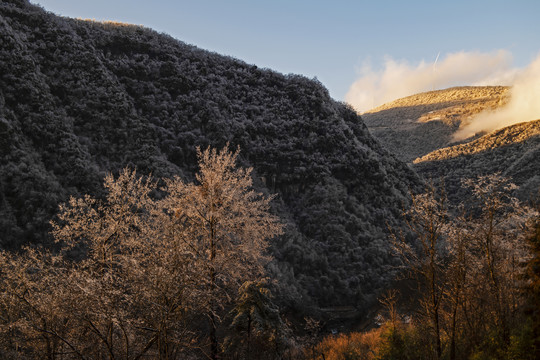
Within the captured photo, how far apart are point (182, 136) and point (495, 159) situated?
45492 mm

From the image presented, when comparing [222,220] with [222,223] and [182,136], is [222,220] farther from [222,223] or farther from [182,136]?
[182,136]

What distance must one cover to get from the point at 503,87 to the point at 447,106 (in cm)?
1544

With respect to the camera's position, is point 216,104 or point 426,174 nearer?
point 216,104

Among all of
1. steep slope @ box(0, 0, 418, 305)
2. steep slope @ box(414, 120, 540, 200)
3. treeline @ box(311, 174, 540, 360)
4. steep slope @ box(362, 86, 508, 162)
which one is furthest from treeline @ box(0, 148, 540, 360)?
steep slope @ box(362, 86, 508, 162)

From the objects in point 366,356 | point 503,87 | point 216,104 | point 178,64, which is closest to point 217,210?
point 366,356

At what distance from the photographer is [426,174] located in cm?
5388

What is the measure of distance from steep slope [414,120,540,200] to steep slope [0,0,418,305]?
1088cm

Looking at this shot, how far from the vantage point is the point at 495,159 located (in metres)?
51.4

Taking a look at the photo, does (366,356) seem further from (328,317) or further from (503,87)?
(503,87)

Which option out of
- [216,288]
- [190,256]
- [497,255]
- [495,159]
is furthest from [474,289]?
[495,159]

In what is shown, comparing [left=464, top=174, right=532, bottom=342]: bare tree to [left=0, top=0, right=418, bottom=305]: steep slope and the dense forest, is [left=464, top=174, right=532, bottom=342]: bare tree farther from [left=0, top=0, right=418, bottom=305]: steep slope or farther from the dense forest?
[left=0, top=0, right=418, bottom=305]: steep slope

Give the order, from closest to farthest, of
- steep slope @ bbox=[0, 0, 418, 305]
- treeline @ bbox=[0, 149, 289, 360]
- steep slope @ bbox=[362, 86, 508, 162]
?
treeline @ bbox=[0, 149, 289, 360] → steep slope @ bbox=[0, 0, 418, 305] → steep slope @ bbox=[362, 86, 508, 162]

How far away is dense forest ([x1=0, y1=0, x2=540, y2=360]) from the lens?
7633 millimetres

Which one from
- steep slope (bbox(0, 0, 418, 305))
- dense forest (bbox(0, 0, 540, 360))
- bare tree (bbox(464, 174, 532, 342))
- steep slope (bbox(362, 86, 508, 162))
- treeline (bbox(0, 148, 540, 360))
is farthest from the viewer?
steep slope (bbox(362, 86, 508, 162))
